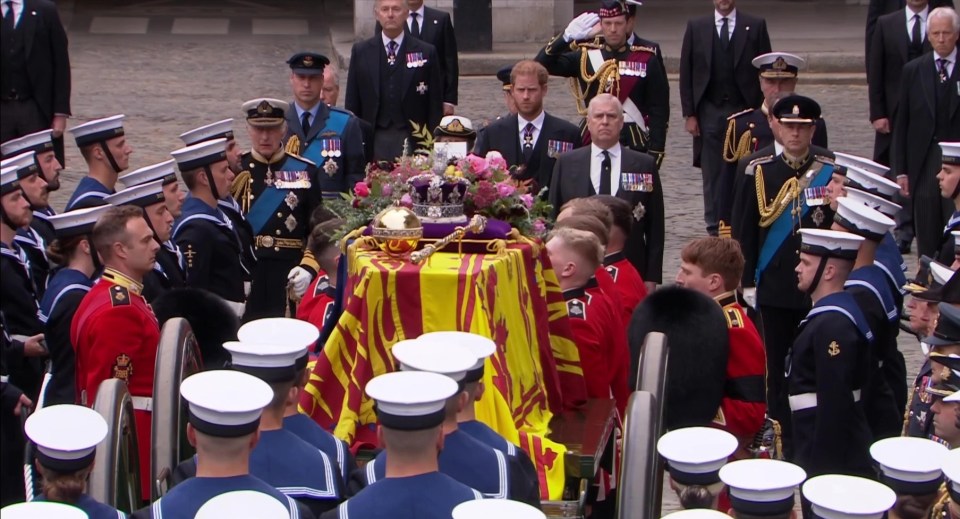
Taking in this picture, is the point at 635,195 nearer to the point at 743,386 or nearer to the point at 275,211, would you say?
the point at 275,211

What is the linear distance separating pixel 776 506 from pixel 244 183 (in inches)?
221

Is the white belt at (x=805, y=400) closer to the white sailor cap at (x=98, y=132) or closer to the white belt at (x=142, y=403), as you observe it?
the white belt at (x=142, y=403)

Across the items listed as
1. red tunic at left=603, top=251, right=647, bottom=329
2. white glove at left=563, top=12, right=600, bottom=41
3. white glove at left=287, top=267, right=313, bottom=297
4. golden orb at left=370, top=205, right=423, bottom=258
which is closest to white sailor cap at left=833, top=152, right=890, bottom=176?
red tunic at left=603, top=251, right=647, bottom=329

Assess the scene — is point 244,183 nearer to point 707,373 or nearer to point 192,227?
point 192,227

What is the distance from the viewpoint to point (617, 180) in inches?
361

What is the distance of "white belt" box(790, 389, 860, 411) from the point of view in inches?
263

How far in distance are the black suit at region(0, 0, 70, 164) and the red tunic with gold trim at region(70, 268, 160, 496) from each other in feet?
21.4

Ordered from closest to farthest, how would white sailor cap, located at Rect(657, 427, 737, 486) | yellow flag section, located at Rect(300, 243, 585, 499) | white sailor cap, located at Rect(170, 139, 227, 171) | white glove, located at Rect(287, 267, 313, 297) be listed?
white sailor cap, located at Rect(657, 427, 737, 486), yellow flag section, located at Rect(300, 243, 585, 499), white sailor cap, located at Rect(170, 139, 227, 171), white glove, located at Rect(287, 267, 313, 297)

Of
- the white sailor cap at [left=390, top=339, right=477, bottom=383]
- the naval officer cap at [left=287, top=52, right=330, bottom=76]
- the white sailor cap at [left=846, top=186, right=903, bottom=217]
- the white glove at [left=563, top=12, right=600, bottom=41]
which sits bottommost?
the white sailor cap at [left=846, top=186, right=903, bottom=217]

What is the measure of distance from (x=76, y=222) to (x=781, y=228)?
13.4 ft

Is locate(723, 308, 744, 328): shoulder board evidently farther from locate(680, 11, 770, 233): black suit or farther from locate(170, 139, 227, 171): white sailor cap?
locate(680, 11, 770, 233): black suit

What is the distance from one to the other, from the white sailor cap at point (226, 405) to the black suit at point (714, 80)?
27.3ft

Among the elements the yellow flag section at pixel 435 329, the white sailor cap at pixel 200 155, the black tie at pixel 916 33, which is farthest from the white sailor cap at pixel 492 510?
the black tie at pixel 916 33

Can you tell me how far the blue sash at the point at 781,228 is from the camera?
8875 millimetres
